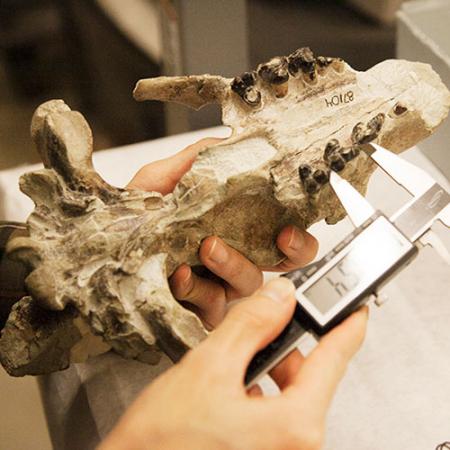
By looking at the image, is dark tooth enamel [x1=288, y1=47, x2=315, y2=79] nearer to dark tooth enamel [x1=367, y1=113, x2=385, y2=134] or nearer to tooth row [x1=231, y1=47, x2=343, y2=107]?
tooth row [x1=231, y1=47, x2=343, y2=107]

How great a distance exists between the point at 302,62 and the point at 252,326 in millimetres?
414

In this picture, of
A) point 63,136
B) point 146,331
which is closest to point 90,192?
point 63,136

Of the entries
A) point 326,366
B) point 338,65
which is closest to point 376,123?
point 338,65

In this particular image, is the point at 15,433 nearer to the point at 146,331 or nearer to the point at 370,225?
the point at 146,331

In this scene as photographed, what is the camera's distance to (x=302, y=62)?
98 centimetres

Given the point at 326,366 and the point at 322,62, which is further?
the point at 322,62

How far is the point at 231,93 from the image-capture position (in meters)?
1.00

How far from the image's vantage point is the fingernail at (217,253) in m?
0.95

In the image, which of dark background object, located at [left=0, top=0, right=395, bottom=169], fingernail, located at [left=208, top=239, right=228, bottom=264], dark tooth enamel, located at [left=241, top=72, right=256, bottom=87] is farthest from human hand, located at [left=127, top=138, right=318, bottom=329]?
dark background object, located at [left=0, top=0, right=395, bottom=169]

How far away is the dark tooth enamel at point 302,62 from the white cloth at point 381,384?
37 centimetres

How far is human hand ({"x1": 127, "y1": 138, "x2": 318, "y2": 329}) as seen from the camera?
96cm

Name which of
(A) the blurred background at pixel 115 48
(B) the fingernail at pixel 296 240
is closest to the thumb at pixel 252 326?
(B) the fingernail at pixel 296 240

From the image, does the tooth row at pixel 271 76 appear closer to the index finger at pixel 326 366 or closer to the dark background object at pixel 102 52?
the index finger at pixel 326 366

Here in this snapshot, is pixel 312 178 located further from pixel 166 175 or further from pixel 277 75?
pixel 166 175
